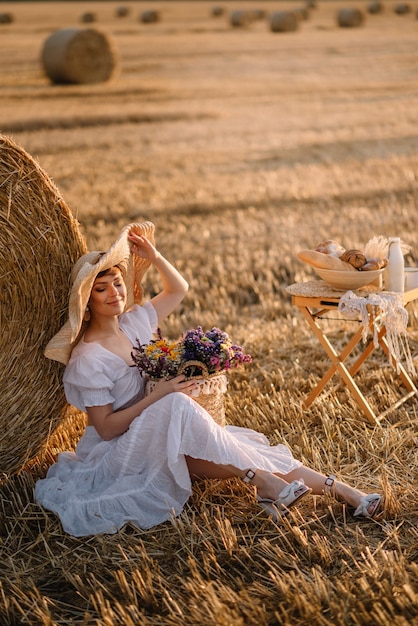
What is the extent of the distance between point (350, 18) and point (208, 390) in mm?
33545

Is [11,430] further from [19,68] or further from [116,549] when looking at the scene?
[19,68]

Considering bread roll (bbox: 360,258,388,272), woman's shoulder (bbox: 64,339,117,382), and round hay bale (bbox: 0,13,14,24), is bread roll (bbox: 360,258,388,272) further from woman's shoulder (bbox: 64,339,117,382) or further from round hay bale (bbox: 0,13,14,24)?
round hay bale (bbox: 0,13,14,24)

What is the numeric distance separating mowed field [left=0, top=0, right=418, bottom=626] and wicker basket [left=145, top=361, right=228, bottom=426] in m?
0.34

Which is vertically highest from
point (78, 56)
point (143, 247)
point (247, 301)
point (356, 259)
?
point (143, 247)

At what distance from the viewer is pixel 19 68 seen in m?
23.7

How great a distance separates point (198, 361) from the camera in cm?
395

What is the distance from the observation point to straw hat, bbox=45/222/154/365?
13.3 ft

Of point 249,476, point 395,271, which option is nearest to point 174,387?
point 249,476

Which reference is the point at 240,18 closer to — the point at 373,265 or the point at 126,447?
the point at 373,265

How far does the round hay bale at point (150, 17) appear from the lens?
38.6 m

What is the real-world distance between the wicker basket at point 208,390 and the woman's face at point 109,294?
1.18ft

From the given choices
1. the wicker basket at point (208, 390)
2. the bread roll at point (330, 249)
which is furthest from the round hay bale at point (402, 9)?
the wicker basket at point (208, 390)

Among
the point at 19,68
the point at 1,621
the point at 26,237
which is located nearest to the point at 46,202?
the point at 26,237

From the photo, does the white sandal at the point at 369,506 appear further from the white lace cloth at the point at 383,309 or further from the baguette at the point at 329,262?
the baguette at the point at 329,262
